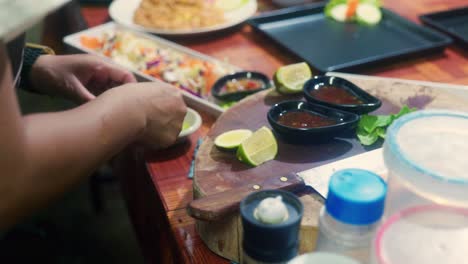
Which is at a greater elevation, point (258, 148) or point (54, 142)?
point (54, 142)

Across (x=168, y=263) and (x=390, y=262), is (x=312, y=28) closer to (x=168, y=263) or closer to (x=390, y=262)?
(x=168, y=263)

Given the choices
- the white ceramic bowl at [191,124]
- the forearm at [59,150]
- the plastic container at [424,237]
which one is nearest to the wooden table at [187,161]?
the white ceramic bowl at [191,124]

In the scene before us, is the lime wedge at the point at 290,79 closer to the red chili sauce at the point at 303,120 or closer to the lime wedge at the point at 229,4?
the red chili sauce at the point at 303,120

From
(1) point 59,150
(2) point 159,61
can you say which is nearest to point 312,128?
(1) point 59,150

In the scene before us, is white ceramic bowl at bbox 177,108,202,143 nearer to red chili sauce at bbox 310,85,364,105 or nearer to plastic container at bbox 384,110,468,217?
red chili sauce at bbox 310,85,364,105

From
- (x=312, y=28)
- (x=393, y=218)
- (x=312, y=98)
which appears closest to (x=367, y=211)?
(x=393, y=218)

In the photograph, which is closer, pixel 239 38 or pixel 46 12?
pixel 46 12

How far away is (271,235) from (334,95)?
0.59m

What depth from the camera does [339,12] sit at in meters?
1.79

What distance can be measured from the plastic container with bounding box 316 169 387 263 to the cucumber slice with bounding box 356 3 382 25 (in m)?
1.18

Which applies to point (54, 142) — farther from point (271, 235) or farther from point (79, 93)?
point (79, 93)

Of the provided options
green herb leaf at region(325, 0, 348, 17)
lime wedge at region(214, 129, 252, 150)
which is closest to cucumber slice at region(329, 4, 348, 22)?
green herb leaf at region(325, 0, 348, 17)

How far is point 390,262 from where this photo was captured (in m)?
0.60

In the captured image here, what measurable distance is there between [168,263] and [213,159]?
0.27m
